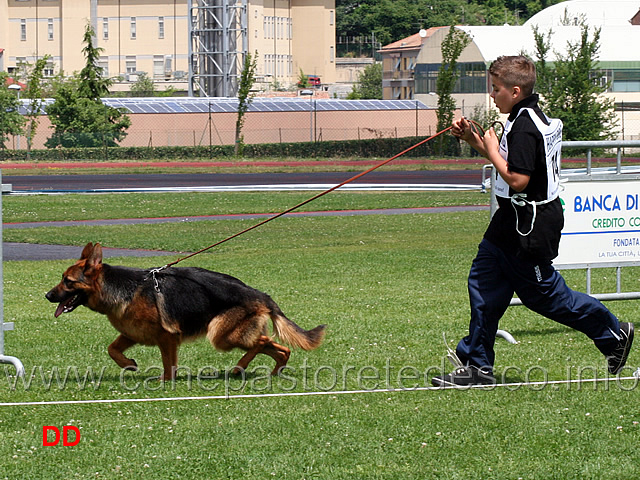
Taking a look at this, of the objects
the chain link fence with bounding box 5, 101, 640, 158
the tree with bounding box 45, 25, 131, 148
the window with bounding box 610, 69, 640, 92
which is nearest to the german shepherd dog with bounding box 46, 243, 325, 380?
the tree with bounding box 45, 25, 131, 148

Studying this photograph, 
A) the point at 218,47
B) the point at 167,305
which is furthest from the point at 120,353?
the point at 218,47

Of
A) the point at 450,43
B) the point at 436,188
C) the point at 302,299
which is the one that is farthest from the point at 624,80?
the point at 302,299

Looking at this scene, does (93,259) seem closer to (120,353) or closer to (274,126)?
(120,353)

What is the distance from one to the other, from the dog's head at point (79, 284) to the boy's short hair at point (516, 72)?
2.96m

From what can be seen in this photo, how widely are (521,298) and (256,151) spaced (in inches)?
1851

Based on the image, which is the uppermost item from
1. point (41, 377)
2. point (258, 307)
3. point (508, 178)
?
point (508, 178)

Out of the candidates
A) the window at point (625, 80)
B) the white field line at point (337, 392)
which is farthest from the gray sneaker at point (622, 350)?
the window at point (625, 80)

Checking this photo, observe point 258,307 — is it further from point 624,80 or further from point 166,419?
point 624,80

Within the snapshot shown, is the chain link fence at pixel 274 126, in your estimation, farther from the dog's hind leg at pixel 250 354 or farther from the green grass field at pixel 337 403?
the dog's hind leg at pixel 250 354

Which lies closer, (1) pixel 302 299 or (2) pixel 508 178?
(2) pixel 508 178

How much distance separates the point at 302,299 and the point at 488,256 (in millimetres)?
4591

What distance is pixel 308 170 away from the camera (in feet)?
138

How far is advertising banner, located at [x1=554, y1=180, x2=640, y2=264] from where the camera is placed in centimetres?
855

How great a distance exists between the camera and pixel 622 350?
6.54m
